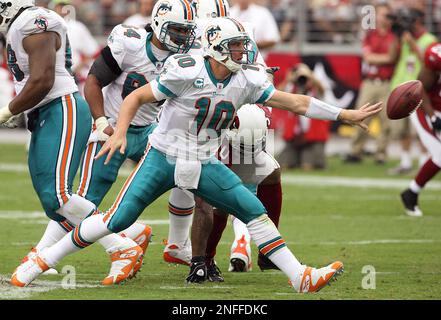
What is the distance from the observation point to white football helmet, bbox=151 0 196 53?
6.10 meters

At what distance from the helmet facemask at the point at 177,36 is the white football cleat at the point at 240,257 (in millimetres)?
1314

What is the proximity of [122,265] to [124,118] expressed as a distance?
94cm

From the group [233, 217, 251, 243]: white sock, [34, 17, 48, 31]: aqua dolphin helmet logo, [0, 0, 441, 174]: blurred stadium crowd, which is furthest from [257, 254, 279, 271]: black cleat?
[0, 0, 441, 174]: blurred stadium crowd

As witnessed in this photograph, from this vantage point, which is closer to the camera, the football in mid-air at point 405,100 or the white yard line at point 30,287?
the white yard line at point 30,287

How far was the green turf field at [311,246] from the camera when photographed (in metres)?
5.70

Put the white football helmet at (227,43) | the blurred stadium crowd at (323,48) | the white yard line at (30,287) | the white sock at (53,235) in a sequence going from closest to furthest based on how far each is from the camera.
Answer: the white yard line at (30,287) < the white football helmet at (227,43) < the white sock at (53,235) < the blurred stadium crowd at (323,48)

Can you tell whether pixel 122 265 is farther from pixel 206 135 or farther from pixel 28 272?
pixel 206 135

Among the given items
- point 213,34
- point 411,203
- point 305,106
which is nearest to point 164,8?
point 213,34

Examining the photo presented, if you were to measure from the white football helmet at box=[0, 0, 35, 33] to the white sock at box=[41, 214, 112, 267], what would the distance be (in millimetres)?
1270

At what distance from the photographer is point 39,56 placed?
235 inches

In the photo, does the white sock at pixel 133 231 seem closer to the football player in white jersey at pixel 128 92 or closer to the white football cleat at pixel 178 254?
the football player in white jersey at pixel 128 92

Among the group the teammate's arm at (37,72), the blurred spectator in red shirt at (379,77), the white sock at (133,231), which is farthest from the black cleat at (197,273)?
the blurred spectator in red shirt at (379,77)

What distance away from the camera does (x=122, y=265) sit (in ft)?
19.6
